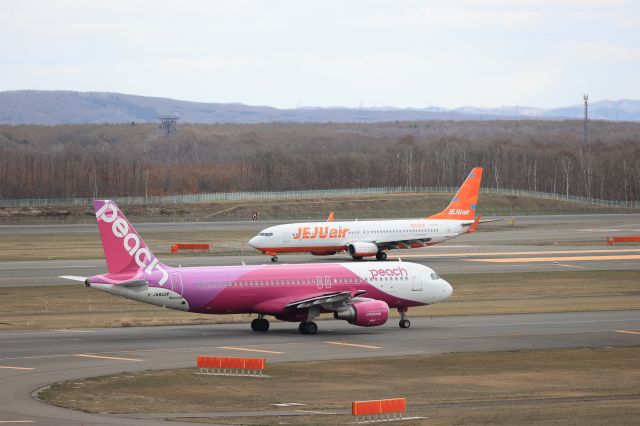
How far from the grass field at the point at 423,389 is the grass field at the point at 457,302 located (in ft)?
54.6

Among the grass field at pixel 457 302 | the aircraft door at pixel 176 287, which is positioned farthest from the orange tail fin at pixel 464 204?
the aircraft door at pixel 176 287

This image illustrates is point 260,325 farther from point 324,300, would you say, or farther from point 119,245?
point 119,245

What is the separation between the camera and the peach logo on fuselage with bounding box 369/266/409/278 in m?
55.1

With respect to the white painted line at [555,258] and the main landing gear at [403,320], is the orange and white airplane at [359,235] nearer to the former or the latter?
the white painted line at [555,258]

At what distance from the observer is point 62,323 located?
186 ft

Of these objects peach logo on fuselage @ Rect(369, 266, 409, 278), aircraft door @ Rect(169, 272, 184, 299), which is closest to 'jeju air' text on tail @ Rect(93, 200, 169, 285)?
aircraft door @ Rect(169, 272, 184, 299)

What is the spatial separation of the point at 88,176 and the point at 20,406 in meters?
160

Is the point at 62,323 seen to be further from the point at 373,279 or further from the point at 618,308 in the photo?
the point at 618,308

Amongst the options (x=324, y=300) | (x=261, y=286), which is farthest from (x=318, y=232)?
(x=324, y=300)

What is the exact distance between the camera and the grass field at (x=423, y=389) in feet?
111

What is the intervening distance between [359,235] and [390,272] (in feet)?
123

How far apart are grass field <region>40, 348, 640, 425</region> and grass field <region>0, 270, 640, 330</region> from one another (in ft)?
54.6

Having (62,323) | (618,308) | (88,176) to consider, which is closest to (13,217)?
(88,176)

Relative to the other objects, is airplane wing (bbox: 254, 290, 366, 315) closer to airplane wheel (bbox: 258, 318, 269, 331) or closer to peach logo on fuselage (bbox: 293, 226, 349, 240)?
airplane wheel (bbox: 258, 318, 269, 331)
